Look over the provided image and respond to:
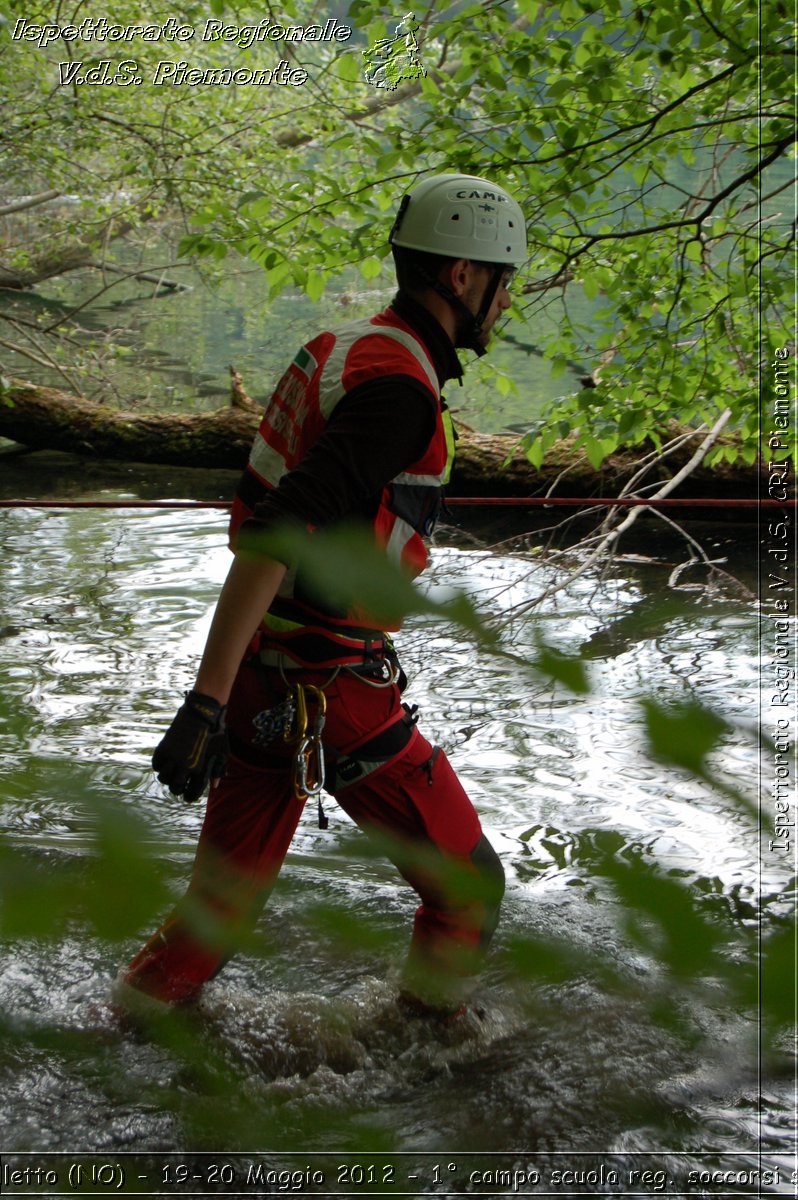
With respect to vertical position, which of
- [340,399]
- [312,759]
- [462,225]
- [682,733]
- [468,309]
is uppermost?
[462,225]

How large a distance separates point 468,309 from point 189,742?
106cm

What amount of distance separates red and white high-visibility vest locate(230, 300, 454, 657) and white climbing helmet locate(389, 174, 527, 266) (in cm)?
18

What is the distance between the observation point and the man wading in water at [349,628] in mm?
1820

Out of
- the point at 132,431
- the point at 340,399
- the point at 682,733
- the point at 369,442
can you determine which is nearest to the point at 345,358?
the point at 340,399

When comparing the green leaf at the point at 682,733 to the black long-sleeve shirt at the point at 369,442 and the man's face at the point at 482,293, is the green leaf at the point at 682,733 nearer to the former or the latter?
the black long-sleeve shirt at the point at 369,442

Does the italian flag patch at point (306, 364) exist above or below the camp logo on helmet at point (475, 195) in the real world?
below

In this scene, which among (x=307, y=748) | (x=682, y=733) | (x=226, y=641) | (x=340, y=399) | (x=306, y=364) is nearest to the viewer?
(x=682, y=733)

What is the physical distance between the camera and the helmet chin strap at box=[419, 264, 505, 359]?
2246 mm

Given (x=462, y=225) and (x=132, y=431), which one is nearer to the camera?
(x=462, y=225)

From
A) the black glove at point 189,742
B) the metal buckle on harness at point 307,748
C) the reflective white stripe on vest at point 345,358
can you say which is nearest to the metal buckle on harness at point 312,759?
the metal buckle on harness at point 307,748

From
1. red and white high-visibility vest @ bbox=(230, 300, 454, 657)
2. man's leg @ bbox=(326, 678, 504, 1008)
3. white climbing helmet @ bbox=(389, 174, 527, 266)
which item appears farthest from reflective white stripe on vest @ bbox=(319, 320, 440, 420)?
man's leg @ bbox=(326, 678, 504, 1008)

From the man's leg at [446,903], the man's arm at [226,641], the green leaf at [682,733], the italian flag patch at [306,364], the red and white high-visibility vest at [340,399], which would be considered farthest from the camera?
the italian flag patch at [306,364]

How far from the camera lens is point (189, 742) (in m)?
1.82

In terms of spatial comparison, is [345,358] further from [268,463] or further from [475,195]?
[475,195]
